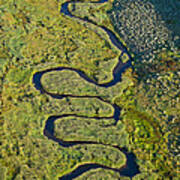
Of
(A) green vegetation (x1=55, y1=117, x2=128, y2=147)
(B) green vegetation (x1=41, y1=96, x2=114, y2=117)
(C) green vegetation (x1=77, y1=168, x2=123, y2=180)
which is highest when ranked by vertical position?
(B) green vegetation (x1=41, y1=96, x2=114, y2=117)

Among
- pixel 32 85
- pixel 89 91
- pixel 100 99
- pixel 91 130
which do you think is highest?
pixel 32 85

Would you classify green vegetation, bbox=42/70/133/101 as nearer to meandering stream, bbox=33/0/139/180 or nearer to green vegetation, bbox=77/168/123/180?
meandering stream, bbox=33/0/139/180

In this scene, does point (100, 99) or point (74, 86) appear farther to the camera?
point (74, 86)

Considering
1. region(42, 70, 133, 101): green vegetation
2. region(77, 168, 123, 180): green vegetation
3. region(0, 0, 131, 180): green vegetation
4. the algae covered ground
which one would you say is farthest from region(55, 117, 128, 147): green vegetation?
region(42, 70, 133, 101): green vegetation

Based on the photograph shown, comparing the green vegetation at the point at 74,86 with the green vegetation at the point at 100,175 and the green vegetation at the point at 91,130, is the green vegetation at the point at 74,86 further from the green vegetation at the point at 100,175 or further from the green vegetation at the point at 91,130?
the green vegetation at the point at 100,175

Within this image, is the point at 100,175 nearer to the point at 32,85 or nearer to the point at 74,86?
the point at 74,86

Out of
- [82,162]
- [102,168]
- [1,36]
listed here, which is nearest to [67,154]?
[82,162]

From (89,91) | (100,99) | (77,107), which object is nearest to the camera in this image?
(77,107)

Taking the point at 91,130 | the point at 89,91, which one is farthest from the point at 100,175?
the point at 89,91

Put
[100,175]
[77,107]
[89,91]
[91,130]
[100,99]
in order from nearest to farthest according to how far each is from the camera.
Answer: [100,175]
[91,130]
[77,107]
[100,99]
[89,91]
